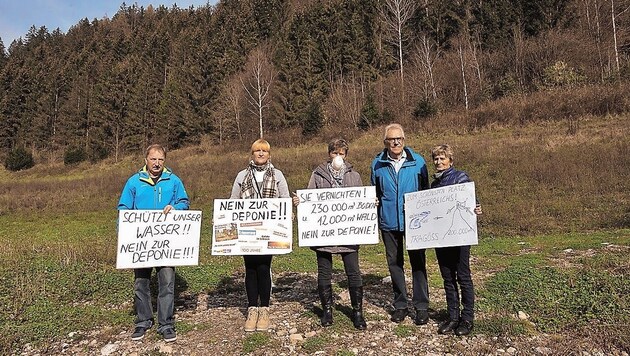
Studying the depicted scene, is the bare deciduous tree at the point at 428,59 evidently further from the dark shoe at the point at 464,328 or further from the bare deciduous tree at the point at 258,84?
the dark shoe at the point at 464,328

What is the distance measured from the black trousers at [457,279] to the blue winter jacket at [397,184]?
2.29 feet

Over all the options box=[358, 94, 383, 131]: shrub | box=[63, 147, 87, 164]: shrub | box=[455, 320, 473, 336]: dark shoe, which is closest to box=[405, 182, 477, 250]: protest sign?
box=[455, 320, 473, 336]: dark shoe

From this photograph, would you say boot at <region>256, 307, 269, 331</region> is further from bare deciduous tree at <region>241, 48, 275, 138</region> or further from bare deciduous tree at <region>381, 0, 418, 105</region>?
bare deciduous tree at <region>241, 48, 275, 138</region>

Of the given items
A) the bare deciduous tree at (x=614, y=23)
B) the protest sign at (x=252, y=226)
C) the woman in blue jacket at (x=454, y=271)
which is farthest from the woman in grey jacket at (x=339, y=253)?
the bare deciduous tree at (x=614, y=23)

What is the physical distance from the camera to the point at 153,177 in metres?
5.85

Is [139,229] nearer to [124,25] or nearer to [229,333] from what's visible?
[229,333]

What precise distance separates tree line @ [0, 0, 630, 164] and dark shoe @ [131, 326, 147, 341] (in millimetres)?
34462

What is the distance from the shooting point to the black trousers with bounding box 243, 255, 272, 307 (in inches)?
231

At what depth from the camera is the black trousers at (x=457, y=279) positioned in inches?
207

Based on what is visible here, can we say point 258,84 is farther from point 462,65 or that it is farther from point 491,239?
point 491,239

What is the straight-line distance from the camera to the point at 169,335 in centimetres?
554

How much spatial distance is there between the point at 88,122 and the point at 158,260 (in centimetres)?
7189

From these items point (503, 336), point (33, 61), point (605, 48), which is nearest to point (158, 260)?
point (503, 336)

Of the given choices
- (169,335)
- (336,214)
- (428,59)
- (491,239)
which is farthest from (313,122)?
(169,335)
